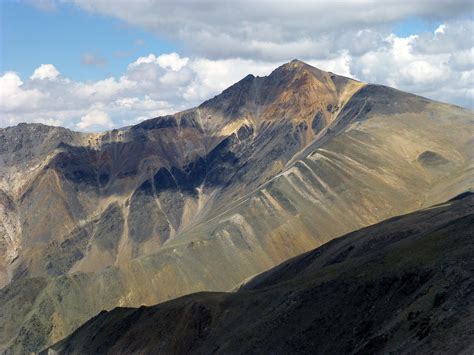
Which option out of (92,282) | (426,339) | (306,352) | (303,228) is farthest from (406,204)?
(426,339)

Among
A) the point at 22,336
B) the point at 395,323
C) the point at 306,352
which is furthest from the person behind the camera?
the point at 22,336

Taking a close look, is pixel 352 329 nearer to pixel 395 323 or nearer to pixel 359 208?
pixel 395 323

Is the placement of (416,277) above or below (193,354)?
above

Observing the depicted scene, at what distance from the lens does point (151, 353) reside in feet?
296

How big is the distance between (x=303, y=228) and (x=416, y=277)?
441 feet

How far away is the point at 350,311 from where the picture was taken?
203 ft

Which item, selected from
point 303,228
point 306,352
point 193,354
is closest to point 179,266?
point 303,228

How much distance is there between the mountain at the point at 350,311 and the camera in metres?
48.0

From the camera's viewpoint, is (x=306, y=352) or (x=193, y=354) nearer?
(x=306, y=352)

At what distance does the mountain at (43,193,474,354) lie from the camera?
48.0 meters

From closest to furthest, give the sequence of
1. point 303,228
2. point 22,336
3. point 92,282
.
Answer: point 22,336, point 92,282, point 303,228

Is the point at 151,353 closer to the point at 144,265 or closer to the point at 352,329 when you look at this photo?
the point at 352,329

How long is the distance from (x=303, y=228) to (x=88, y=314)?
73662mm

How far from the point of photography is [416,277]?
57.2 meters
